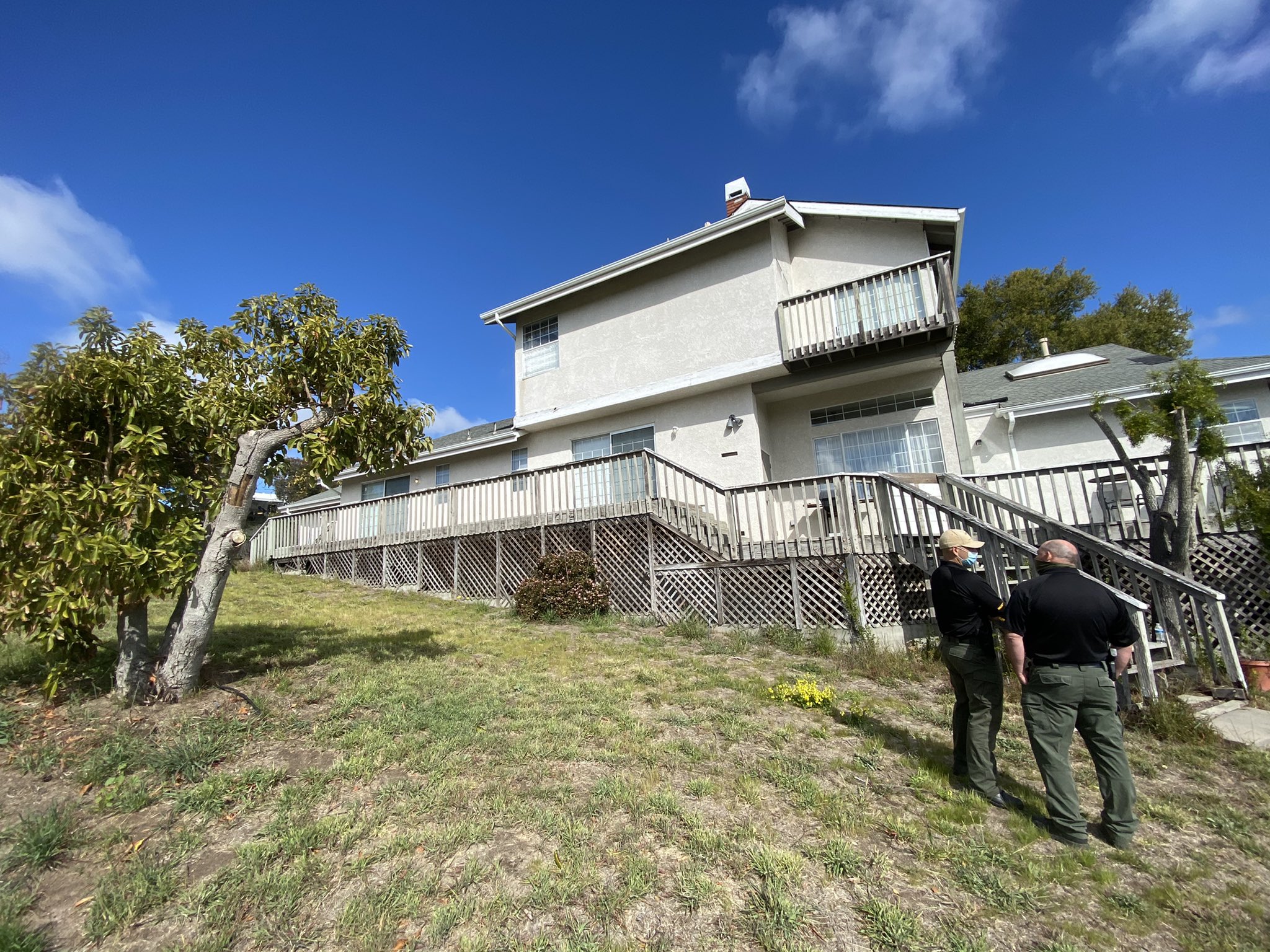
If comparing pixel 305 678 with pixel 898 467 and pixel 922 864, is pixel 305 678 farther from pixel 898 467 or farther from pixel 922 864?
pixel 898 467

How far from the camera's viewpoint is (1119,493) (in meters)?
9.16

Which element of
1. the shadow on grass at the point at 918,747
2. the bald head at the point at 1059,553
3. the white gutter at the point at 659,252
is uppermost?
the white gutter at the point at 659,252

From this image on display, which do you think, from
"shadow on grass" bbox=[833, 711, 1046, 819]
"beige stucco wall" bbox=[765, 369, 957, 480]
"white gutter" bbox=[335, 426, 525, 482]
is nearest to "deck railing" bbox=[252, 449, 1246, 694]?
"beige stucco wall" bbox=[765, 369, 957, 480]

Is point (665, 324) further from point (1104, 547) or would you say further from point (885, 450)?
point (1104, 547)

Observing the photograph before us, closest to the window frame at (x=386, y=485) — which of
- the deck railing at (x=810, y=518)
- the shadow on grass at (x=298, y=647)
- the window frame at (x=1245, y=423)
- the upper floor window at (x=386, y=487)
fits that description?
the upper floor window at (x=386, y=487)

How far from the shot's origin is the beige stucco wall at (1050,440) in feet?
38.7

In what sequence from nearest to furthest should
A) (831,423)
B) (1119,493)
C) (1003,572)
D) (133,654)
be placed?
(133,654) → (1003,572) → (1119,493) → (831,423)

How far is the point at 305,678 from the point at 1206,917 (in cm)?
726

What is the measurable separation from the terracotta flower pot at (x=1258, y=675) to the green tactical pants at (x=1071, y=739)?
3.92 metres

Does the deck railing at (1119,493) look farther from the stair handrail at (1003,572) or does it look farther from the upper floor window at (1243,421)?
the upper floor window at (1243,421)

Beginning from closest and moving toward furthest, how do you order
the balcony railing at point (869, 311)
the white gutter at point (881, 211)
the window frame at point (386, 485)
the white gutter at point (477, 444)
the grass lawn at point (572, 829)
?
the grass lawn at point (572, 829)
the balcony railing at point (869, 311)
the white gutter at point (881, 211)
the white gutter at point (477, 444)
the window frame at point (386, 485)

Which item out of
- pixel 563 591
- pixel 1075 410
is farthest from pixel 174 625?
pixel 1075 410

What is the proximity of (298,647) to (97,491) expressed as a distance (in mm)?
3445

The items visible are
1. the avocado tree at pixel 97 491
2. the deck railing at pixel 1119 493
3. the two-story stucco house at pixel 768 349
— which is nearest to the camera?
the avocado tree at pixel 97 491
